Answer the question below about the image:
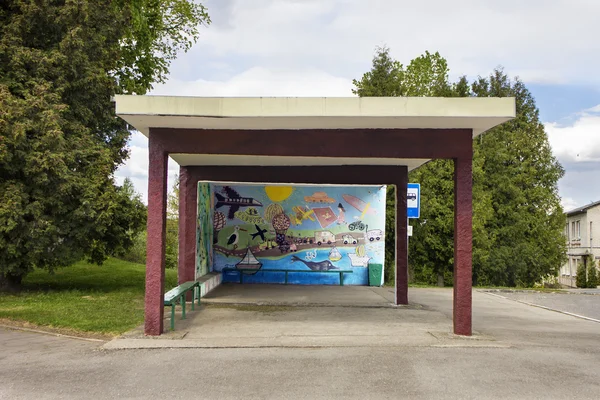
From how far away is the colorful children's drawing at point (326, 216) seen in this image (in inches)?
717

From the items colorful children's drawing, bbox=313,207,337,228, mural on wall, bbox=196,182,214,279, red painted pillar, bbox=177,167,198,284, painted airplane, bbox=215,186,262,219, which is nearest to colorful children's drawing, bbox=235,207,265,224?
painted airplane, bbox=215,186,262,219

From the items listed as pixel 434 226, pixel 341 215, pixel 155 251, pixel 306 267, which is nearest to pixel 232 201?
pixel 306 267

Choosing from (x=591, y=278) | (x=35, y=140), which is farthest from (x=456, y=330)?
(x=591, y=278)

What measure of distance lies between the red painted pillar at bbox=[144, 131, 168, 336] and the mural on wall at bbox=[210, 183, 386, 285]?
29.9ft

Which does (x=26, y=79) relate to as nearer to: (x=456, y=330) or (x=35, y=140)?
(x=35, y=140)

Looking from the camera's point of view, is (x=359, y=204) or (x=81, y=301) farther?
(x=359, y=204)

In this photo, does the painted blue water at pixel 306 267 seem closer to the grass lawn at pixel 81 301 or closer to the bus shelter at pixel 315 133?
the grass lawn at pixel 81 301

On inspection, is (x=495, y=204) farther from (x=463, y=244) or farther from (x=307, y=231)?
(x=463, y=244)

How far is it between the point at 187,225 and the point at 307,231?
5.75m

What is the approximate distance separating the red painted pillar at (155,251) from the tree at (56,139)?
562 centimetres

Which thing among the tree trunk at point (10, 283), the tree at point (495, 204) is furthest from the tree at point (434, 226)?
the tree trunk at point (10, 283)

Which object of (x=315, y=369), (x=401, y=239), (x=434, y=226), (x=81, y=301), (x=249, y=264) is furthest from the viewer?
(x=434, y=226)

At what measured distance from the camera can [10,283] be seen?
14.9 m

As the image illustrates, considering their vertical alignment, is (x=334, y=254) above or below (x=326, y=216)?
below
